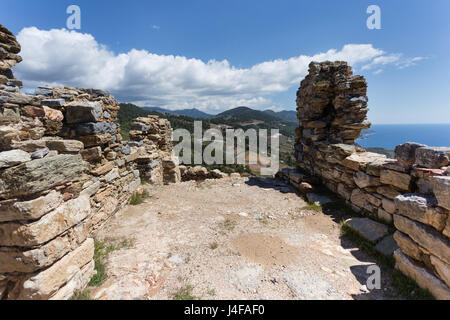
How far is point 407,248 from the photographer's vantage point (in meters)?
3.38

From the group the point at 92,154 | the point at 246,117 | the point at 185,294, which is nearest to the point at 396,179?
the point at 185,294

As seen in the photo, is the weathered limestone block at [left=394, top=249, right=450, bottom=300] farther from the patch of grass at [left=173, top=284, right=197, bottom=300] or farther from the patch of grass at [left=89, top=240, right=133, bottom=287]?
the patch of grass at [left=89, top=240, right=133, bottom=287]

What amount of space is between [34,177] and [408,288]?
534 cm

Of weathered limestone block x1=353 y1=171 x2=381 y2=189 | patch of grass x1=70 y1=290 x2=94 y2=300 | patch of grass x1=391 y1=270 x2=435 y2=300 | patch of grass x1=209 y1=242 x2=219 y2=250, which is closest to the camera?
patch of grass x1=70 y1=290 x2=94 y2=300

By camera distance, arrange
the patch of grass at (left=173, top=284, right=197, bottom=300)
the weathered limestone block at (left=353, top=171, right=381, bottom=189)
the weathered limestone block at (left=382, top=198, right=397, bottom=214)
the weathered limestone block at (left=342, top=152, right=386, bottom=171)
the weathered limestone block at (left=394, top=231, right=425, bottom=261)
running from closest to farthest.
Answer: the patch of grass at (left=173, top=284, right=197, bottom=300) → the weathered limestone block at (left=394, top=231, right=425, bottom=261) → the weathered limestone block at (left=382, top=198, right=397, bottom=214) → the weathered limestone block at (left=353, top=171, right=381, bottom=189) → the weathered limestone block at (left=342, top=152, right=386, bottom=171)

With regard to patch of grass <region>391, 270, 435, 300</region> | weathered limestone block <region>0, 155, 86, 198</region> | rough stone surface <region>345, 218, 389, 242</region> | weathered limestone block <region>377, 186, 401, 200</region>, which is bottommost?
patch of grass <region>391, 270, 435, 300</region>

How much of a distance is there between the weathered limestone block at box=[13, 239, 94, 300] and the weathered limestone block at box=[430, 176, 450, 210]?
5.09 metres

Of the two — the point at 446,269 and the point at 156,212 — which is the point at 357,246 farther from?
the point at 156,212

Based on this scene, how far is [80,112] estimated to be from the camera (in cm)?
431

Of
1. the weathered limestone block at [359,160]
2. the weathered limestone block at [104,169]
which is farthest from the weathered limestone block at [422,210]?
the weathered limestone block at [104,169]

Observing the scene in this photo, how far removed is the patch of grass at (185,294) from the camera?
2.86 m

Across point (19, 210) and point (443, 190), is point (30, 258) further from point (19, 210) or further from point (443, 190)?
point (443, 190)

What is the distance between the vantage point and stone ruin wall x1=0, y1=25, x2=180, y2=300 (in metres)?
2.33

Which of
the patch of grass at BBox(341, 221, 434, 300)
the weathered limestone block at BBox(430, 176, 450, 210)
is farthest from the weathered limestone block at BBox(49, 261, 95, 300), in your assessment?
the weathered limestone block at BBox(430, 176, 450, 210)
